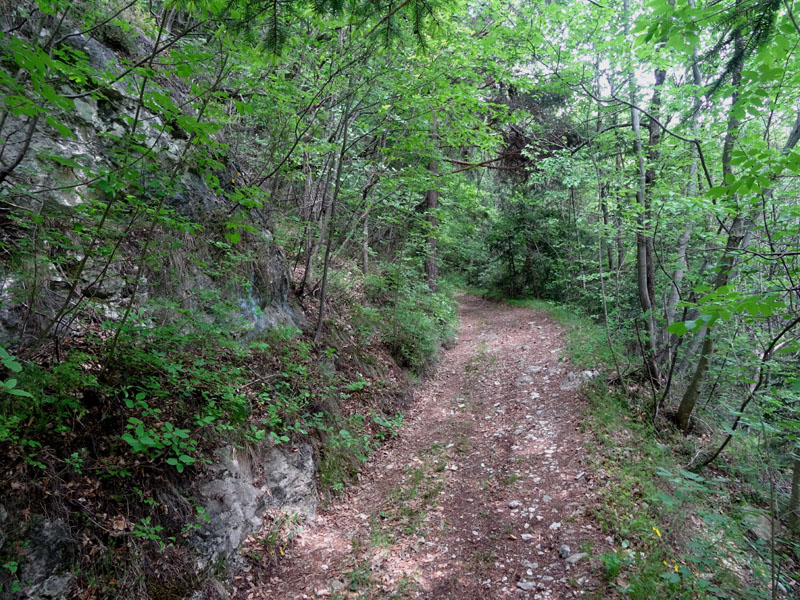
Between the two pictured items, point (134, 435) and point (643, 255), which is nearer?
point (134, 435)

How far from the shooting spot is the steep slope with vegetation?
9.33 ft

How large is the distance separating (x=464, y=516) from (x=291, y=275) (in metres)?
5.43

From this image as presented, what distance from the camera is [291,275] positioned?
7711 millimetres

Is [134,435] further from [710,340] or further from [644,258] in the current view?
[644,258]

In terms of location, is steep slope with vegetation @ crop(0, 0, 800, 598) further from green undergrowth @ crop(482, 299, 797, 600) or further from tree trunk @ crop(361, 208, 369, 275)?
tree trunk @ crop(361, 208, 369, 275)

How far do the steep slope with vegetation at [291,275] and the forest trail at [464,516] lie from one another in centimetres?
35

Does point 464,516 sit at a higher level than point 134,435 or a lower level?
lower

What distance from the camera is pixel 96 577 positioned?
2594 millimetres

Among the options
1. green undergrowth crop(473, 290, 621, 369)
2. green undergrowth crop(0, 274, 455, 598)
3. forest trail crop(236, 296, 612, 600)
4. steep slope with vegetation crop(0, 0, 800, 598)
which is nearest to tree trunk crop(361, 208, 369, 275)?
steep slope with vegetation crop(0, 0, 800, 598)

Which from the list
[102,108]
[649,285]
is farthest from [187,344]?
[649,285]

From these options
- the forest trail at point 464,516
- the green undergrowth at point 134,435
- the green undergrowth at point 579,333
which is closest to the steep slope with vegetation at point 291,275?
the green undergrowth at point 134,435

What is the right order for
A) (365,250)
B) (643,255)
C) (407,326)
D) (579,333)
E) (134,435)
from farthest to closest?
(579,333) → (365,250) → (407,326) → (643,255) → (134,435)

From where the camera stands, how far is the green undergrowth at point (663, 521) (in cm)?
331

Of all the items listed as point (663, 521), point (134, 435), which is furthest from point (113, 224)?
point (663, 521)
